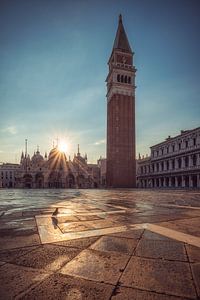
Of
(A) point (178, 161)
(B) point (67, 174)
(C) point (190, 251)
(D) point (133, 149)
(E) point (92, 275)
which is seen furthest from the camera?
(B) point (67, 174)

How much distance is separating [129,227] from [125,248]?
58.2 inches

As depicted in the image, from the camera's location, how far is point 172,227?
4461mm

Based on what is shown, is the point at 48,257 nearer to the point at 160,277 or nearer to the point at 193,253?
the point at 160,277

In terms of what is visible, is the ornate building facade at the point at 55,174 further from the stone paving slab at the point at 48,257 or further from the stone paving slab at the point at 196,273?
the stone paving slab at the point at 196,273

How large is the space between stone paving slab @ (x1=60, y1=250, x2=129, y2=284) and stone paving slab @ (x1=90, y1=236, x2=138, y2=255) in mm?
170

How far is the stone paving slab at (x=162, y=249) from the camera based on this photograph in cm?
271

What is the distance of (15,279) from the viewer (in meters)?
2.08

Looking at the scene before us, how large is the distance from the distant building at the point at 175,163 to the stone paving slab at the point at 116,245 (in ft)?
151

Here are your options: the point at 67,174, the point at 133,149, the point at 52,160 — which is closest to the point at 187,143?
the point at 133,149

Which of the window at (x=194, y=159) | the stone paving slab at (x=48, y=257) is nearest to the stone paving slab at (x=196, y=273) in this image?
the stone paving slab at (x=48, y=257)

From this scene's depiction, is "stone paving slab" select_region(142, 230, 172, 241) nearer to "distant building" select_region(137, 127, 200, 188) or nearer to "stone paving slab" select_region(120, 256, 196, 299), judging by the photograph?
"stone paving slab" select_region(120, 256, 196, 299)

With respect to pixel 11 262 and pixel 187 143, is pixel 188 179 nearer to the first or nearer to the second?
pixel 187 143

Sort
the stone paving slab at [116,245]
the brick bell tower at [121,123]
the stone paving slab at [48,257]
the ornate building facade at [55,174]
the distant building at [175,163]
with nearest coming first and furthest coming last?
the stone paving slab at [48,257], the stone paving slab at [116,245], the distant building at [175,163], the brick bell tower at [121,123], the ornate building facade at [55,174]

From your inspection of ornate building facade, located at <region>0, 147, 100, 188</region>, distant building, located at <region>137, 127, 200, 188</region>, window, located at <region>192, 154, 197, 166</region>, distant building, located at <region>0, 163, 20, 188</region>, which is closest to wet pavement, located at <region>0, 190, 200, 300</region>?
distant building, located at <region>137, 127, 200, 188</region>
